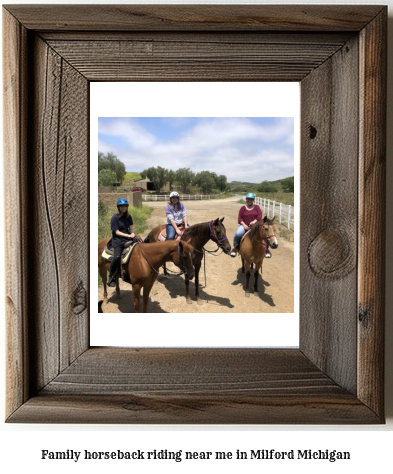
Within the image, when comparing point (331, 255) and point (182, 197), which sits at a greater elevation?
point (182, 197)

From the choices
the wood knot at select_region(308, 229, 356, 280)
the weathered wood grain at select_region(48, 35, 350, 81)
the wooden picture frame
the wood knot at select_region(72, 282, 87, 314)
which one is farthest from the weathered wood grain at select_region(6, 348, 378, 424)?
the weathered wood grain at select_region(48, 35, 350, 81)

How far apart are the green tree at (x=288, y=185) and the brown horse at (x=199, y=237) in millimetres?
175

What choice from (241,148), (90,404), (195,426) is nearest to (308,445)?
(195,426)

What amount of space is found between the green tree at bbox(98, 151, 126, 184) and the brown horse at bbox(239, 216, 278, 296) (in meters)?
0.35

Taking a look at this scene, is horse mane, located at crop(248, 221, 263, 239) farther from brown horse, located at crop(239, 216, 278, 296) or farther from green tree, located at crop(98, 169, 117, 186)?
green tree, located at crop(98, 169, 117, 186)

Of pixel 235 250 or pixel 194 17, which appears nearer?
pixel 194 17

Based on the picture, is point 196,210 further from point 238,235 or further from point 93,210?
point 93,210

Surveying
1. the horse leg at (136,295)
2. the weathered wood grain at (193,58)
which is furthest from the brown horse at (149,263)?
the weathered wood grain at (193,58)

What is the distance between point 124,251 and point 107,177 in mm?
192

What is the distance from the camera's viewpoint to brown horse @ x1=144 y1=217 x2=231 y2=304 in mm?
1118

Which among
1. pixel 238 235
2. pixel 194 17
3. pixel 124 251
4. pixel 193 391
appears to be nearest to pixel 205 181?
pixel 238 235

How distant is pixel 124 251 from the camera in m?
1.13

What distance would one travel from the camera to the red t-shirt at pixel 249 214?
3.65 feet

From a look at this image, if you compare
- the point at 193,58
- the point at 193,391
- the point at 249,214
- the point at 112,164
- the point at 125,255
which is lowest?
the point at 193,391
